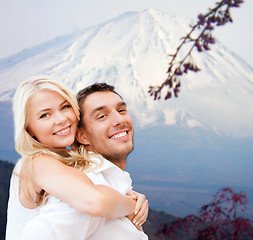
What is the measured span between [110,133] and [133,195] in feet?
0.97

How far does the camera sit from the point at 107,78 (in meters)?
6.99

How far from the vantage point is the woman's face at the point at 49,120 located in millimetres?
1396

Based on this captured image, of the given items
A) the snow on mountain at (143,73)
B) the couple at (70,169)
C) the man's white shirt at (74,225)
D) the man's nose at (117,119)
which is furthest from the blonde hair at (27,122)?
the snow on mountain at (143,73)

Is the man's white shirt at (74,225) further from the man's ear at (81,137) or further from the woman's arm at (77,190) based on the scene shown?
the man's ear at (81,137)

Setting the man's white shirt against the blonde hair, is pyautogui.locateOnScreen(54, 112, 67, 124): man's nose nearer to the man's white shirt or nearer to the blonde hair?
the blonde hair

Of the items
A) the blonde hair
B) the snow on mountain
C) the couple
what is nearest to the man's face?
the couple

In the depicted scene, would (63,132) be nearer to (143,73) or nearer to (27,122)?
(27,122)

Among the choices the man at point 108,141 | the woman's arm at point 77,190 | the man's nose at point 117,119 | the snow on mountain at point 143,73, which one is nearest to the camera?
the woman's arm at point 77,190

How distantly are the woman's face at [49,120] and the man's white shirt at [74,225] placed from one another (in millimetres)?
184

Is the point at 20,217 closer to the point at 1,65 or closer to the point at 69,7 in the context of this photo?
the point at 69,7

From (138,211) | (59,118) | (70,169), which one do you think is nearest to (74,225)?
(70,169)

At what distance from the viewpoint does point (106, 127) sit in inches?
62.2

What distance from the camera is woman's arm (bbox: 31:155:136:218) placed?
3.69 feet

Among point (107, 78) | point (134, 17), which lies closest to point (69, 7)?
point (107, 78)
